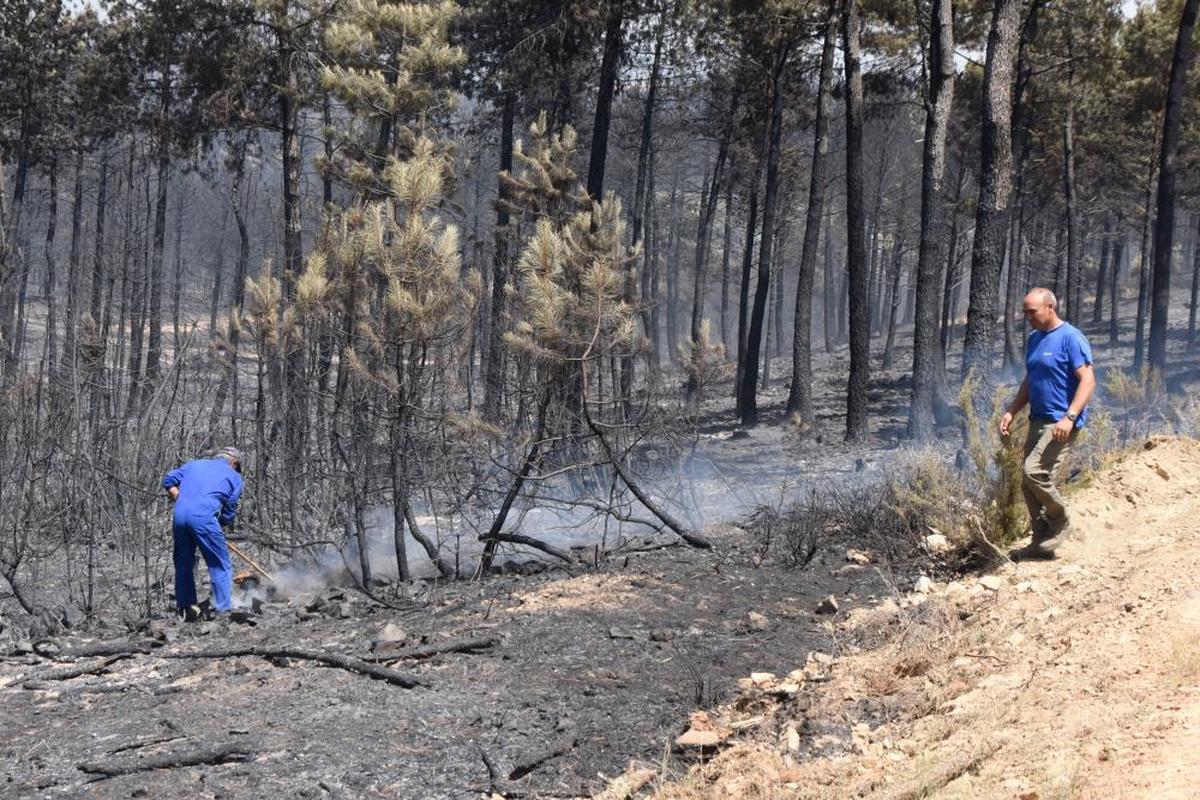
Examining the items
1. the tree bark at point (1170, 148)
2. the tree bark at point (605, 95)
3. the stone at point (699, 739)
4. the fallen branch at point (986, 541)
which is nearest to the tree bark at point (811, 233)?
the tree bark at point (605, 95)

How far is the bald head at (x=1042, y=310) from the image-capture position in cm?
776

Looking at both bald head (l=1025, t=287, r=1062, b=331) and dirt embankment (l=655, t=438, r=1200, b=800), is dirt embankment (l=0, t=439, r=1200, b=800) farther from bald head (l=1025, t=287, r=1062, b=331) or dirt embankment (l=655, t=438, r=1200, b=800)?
bald head (l=1025, t=287, r=1062, b=331)

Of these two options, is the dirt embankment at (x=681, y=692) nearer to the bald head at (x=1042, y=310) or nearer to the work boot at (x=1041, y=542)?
the work boot at (x=1041, y=542)

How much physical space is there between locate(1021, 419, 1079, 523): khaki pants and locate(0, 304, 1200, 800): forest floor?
52cm

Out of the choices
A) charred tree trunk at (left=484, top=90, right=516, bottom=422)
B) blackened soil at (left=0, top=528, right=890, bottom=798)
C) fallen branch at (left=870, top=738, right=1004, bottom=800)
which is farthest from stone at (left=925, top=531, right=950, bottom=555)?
fallen branch at (left=870, top=738, right=1004, bottom=800)

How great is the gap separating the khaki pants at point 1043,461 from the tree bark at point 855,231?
10042 millimetres

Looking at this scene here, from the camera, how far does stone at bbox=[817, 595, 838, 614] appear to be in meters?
7.98

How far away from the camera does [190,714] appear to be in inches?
252

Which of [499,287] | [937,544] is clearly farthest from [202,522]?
[499,287]

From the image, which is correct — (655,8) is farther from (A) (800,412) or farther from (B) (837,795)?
(B) (837,795)

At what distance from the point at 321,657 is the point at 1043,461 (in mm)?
4855

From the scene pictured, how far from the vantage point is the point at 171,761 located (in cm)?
562

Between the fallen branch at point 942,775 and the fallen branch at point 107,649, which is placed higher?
the fallen branch at point 942,775

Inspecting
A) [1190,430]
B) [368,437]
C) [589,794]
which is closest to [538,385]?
[368,437]
